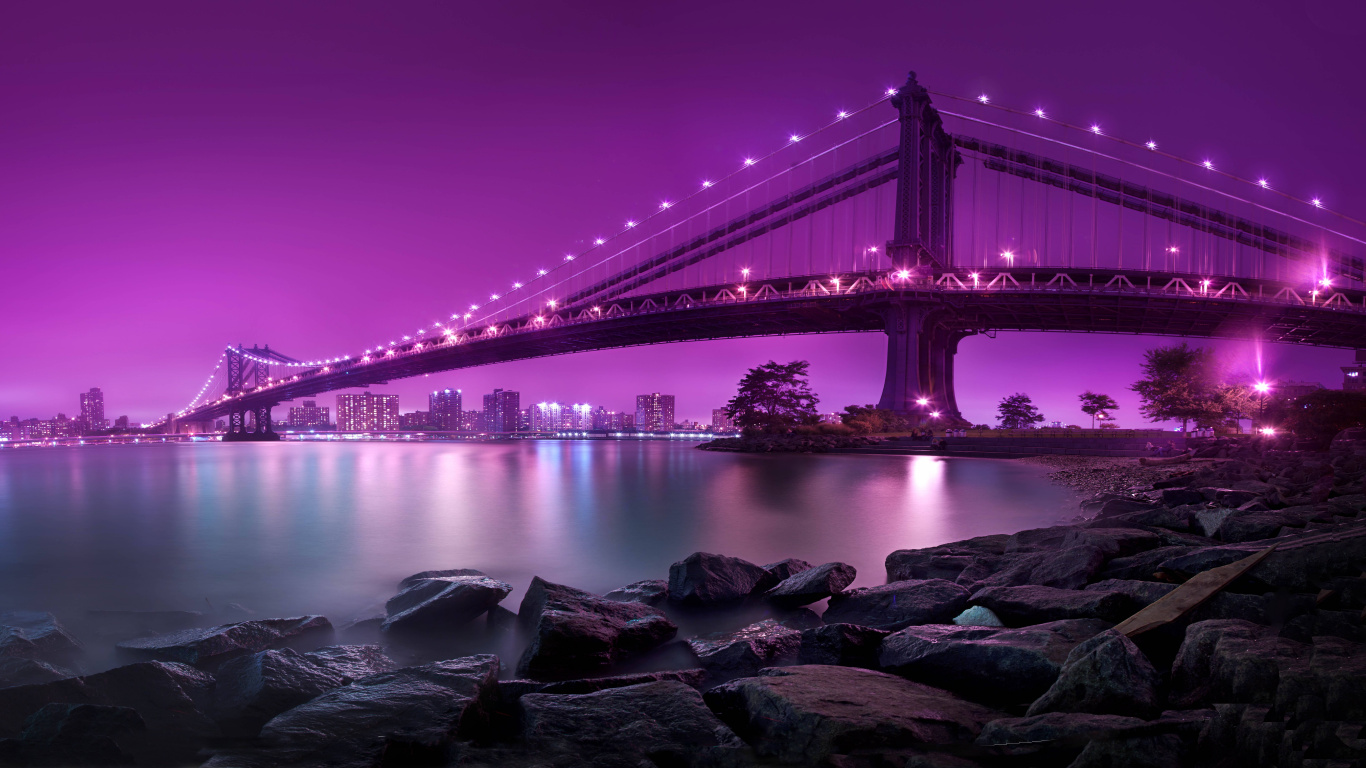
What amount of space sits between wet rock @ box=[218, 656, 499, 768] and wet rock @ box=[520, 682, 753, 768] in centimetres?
31

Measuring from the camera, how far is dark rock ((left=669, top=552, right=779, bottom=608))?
501 cm

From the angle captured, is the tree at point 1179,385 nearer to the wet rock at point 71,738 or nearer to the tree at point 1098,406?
the tree at point 1098,406

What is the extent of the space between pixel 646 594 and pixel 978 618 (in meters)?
2.62

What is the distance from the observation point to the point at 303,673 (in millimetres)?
3238

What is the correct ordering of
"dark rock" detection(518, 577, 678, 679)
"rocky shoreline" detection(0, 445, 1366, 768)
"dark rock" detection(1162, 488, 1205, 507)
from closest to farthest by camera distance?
"rocky shoreline" detection(0, 445, 1366, 768)
"dark rock" detection(518, 577, 678, 679)
"dark rock" detection(1162, 488, 1205, 507)

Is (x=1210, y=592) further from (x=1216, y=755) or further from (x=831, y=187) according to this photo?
(x=831, y=187)

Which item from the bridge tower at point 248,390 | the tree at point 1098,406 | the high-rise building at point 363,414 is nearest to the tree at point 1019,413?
the tree at point 1098,406

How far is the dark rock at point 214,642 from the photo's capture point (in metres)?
3.72

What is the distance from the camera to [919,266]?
34000 mm

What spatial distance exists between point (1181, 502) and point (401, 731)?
9.59m

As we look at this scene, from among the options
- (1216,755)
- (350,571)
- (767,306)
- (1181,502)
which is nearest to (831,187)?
(767,306)

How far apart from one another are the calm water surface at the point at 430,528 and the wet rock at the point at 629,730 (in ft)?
11.1

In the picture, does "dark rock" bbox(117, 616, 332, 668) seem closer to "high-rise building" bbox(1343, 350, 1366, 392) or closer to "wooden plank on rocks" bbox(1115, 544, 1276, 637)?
"wooden plank on rocks" bbox(1115, 544, 1276, 637)

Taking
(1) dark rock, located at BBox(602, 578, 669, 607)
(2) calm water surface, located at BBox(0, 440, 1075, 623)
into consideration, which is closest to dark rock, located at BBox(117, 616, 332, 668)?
(2) calm water surface, located at BBox(0, 440, 1075, 623)
